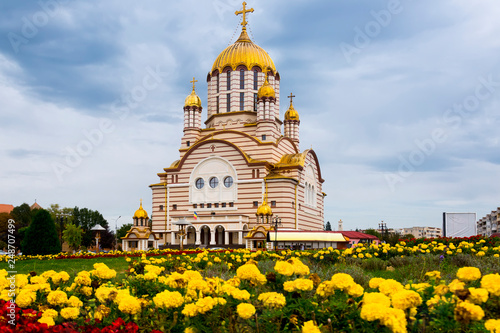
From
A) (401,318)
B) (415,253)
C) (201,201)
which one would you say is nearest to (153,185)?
(201,201)

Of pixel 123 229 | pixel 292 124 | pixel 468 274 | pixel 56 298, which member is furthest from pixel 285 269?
pixel 123 229

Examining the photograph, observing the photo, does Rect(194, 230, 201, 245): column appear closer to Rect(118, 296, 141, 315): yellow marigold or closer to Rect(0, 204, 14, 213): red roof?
Rect(118, 296, 141, 315): yellow marigold

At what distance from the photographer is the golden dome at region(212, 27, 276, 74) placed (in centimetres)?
4253

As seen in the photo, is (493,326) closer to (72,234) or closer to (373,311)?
(373,311)

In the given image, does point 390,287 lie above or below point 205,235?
above

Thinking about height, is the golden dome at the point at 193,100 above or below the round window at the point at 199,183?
above

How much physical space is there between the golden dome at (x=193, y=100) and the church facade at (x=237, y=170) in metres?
0.09

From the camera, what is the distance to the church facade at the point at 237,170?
123ft

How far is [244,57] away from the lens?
42719 mm

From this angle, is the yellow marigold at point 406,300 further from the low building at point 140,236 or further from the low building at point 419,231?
the low building at point 419,231

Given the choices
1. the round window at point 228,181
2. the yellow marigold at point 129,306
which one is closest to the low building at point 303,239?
the round window at point 228,181

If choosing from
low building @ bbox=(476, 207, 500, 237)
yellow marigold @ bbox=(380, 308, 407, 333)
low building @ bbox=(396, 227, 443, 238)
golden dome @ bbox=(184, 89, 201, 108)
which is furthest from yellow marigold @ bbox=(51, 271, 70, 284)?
low building @ bbox=(396, 227, 443, 238)

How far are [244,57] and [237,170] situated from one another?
35.8 feet

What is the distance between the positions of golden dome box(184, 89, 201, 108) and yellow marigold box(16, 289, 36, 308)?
3831cm
